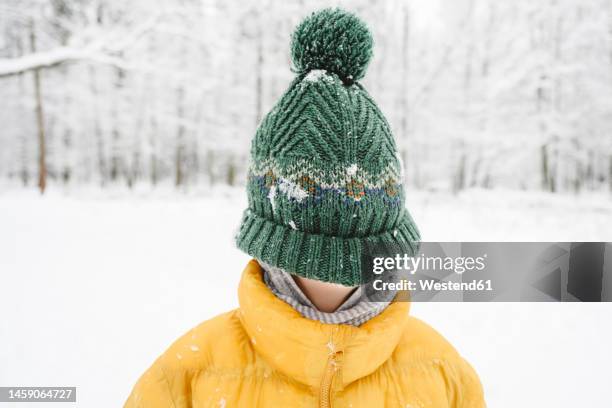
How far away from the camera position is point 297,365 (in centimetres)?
117

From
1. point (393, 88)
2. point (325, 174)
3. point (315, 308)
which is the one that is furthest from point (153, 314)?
point (393, 88)

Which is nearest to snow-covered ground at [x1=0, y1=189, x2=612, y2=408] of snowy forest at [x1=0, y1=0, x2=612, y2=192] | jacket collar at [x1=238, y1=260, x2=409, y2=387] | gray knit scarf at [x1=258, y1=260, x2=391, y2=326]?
gray knit scarf at [x1=258, y1=260, x2=391, y2=326]

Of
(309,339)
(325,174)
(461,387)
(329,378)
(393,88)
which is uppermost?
(393,88)

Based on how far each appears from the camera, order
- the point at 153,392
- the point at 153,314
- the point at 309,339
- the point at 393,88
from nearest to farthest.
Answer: the point at 309,339
the point at 153,392
the point at 153,314
the point at 393,88

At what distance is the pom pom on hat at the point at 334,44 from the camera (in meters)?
1.31

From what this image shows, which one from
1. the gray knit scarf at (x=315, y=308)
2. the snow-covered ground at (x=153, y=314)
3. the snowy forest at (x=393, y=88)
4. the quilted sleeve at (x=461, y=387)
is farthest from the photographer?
the snowy forest at (x=393, y=88)

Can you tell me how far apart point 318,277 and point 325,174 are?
13.4 inches

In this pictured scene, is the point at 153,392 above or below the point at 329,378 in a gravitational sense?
below

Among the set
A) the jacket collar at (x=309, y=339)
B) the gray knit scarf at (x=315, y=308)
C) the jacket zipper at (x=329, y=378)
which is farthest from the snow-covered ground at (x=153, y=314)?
the jacket zipper at (x=329, y=378)

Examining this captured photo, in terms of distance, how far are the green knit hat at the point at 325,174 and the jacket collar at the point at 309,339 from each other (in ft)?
0.47

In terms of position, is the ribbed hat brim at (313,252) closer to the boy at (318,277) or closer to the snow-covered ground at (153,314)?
the boy at (318,277)

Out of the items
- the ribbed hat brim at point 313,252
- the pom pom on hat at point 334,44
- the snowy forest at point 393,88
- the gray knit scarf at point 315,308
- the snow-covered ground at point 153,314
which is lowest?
the snow-covered ground at point 153,314

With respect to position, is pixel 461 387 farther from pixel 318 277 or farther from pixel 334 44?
pixel 334 44

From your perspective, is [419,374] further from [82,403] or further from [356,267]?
[82,403]
